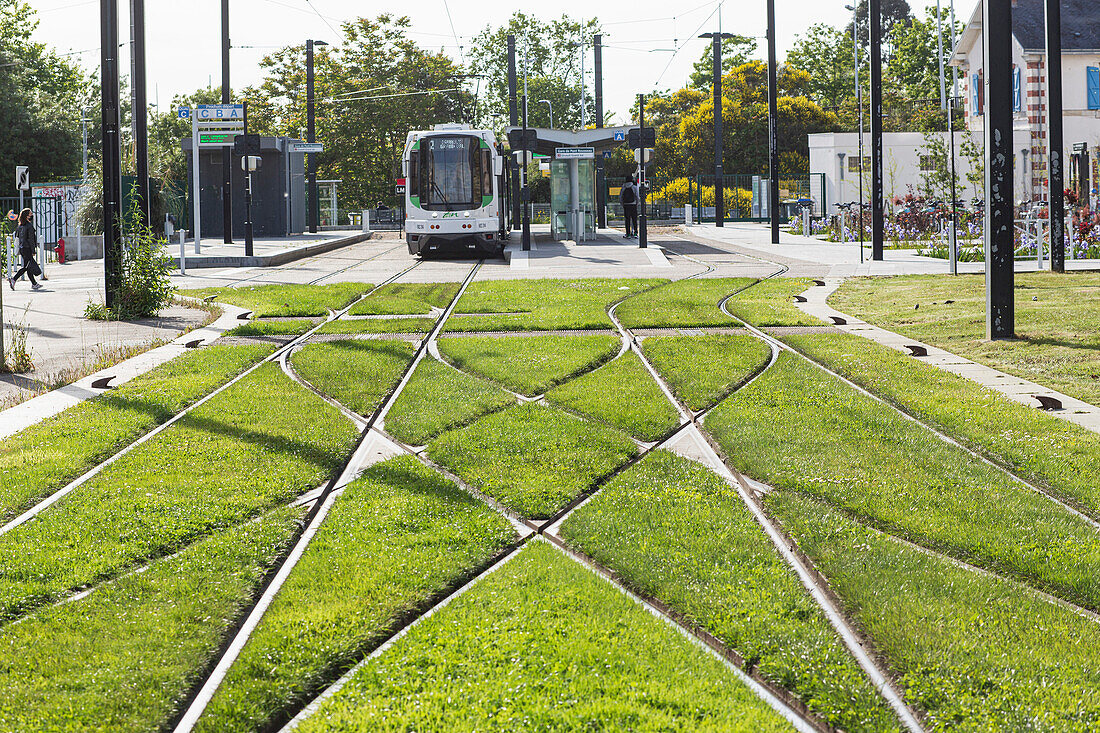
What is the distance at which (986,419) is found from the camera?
828cm

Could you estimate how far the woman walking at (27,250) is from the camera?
24.2m

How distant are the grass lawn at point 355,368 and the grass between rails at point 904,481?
2.68m

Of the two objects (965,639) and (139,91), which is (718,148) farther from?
(965,639)

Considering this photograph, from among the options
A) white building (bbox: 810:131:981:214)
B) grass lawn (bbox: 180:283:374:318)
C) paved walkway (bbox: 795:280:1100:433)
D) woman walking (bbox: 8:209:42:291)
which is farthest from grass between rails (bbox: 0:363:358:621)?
white building (bbox: 810:131:981:214)

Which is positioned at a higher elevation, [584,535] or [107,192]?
[107,192]

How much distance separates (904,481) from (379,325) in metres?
9.41

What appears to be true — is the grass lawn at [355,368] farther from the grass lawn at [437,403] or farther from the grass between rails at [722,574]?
the grass between rails at [722,574]

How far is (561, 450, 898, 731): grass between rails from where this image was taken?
12.7ft

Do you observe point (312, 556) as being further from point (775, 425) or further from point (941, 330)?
point (941, 330)

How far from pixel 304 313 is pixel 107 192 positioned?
3087mm

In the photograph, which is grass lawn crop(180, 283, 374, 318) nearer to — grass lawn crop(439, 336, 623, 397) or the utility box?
grass lawn crop(439, 336, 623, 397)

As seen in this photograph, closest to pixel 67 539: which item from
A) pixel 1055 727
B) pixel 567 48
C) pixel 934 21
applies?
pixel 1055 727

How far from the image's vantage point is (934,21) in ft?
260

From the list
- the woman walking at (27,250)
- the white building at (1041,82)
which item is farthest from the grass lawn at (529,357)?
the white building at (1041,82)
